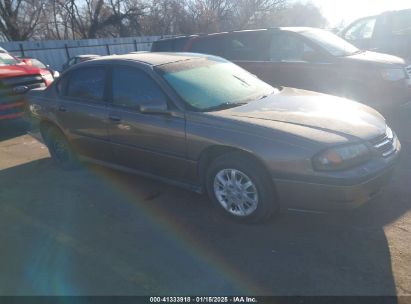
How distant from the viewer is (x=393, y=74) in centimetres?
637

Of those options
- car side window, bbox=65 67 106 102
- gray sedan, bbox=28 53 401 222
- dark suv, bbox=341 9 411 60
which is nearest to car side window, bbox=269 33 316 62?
gray sedan, bbox=28 53 401 222

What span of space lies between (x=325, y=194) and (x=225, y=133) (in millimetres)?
1017

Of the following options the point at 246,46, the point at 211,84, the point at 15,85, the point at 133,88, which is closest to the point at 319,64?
the point at 246,46

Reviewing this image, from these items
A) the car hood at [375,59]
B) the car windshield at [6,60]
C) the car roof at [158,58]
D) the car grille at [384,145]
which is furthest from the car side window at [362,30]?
the car windshield at [6,60]

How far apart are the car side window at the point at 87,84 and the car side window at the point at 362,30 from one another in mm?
7522

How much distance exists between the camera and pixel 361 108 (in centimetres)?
406

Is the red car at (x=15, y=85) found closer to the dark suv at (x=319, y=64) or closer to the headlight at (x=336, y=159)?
the dark suv at (x=319, y=64)

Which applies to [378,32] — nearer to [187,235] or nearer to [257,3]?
[187,235]

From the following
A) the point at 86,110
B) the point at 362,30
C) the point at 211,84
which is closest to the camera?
the point at 211,84

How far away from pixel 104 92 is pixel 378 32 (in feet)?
24.8

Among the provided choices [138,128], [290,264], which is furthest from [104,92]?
[290,264]

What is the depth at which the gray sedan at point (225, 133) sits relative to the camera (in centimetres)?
315

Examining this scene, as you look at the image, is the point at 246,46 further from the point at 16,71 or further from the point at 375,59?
the point at 16,71

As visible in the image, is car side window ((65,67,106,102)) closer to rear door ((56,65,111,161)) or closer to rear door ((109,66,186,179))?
rear door ((56,65,111,161))
